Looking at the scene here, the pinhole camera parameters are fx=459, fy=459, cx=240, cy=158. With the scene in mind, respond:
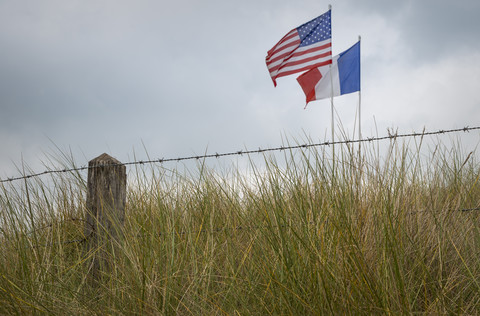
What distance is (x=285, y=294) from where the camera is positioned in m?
2.29

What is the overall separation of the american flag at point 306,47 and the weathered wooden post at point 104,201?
5.37 metres

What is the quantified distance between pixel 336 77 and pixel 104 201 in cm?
614

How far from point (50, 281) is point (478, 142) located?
374cm

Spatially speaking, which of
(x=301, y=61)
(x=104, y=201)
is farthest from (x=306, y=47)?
(x=104, y=201)

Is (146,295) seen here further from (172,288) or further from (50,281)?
(50,281)

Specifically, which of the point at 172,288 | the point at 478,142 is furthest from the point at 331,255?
the point at 478,142

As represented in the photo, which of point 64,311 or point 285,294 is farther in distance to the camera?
point 64,311

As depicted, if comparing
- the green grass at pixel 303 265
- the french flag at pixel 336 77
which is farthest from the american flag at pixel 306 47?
the green grass at pixel 303 265

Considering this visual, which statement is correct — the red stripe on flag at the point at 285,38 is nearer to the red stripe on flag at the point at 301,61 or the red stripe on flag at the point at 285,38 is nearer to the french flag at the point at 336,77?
the red stripe on flag at the point at 301,61

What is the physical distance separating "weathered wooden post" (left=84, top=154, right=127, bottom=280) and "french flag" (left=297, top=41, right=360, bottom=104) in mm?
5713

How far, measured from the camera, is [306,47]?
27.0ft

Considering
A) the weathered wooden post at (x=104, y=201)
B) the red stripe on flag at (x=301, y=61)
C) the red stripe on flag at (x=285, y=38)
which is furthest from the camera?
the red stripe on flag at (x=285, y=38)

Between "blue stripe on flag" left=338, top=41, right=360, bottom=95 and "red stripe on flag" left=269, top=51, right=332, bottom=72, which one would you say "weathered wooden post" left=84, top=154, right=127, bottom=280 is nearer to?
"red stripe on flag" left=269, top=51, right=332, bottom=72

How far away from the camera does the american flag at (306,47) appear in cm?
812
